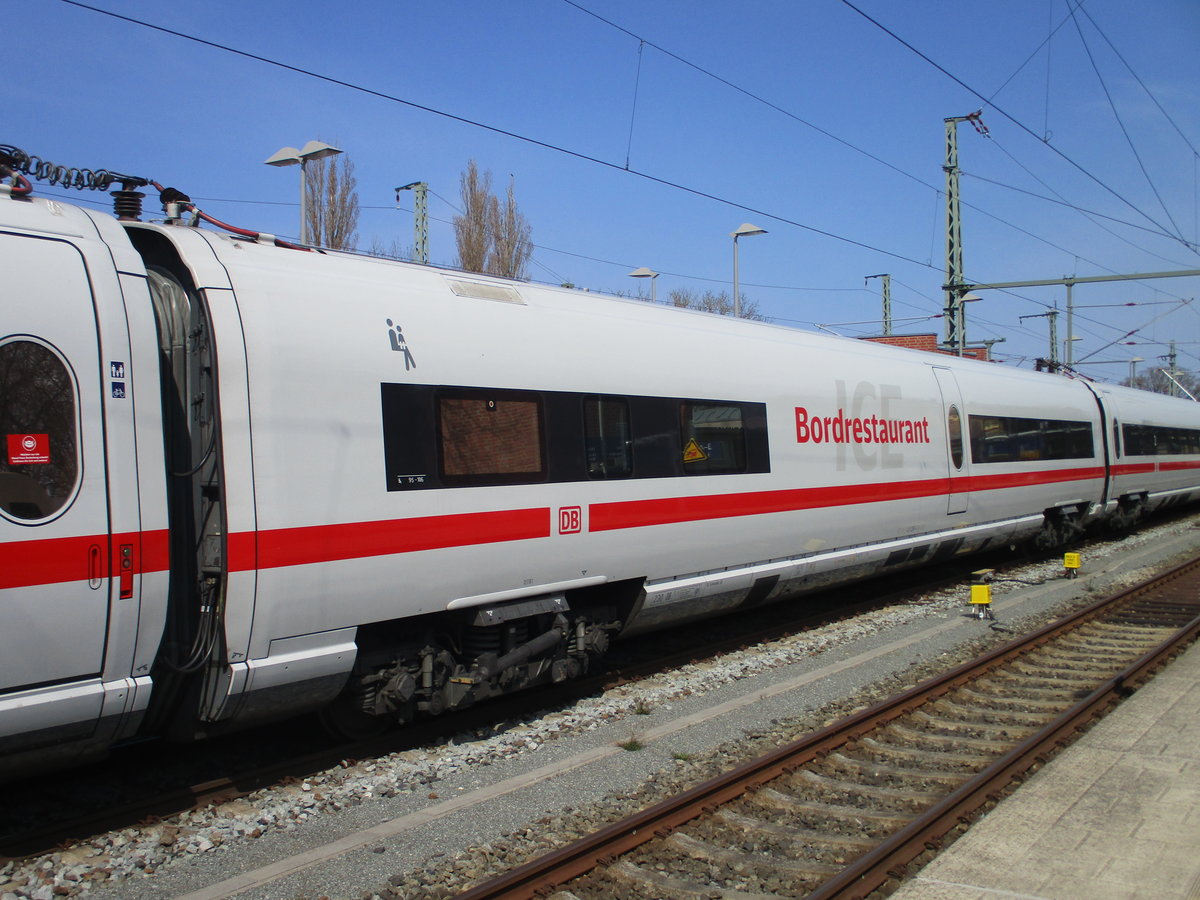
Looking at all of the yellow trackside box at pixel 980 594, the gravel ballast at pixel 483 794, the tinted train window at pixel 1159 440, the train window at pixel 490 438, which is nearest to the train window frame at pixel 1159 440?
the tinted train window at pixel 1159 440

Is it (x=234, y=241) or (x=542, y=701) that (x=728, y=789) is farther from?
(x=234, y=241)

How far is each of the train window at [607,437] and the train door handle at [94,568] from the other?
3467 mm

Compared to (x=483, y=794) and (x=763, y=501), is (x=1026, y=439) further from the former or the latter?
(x=483, y=794)

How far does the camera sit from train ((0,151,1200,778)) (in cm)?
459

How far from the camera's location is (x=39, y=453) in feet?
14.7

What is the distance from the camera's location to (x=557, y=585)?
6.93m

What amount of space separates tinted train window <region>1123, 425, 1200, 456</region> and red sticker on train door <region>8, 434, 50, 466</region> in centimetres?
1913

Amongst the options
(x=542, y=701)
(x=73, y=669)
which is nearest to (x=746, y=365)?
(x=542, y=701)

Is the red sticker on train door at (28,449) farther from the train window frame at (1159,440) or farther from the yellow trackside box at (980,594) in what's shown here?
the train window frame at (1159,440)

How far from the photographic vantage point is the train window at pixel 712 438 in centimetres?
812

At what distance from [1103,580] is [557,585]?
10.8 meters

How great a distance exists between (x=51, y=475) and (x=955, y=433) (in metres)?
10.8

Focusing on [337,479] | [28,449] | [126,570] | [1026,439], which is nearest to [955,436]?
[1026,439]

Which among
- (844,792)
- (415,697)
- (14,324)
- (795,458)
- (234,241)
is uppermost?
(234,241)
